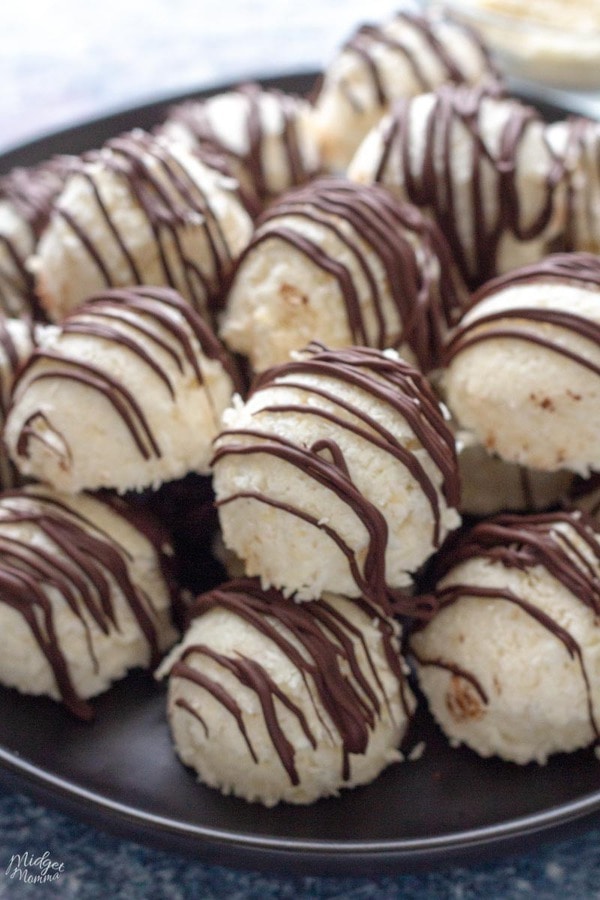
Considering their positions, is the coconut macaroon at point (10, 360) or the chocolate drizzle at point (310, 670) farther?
the coconut macaroon at point (10, 360)

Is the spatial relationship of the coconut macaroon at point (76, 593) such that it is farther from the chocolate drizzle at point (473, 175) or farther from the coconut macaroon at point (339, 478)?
the chocolate drizzle at point (473, 175)

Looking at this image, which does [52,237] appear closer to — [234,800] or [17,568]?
[17,568]

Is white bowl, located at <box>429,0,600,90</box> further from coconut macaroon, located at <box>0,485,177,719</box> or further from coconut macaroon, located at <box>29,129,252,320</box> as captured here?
coconut macaroon, located at <box>0,485,177,719</box>

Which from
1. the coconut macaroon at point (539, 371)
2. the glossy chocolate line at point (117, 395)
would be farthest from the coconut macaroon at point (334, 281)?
the glossy chocolate line at point (117, 395)

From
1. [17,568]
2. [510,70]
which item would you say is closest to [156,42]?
[510,70]

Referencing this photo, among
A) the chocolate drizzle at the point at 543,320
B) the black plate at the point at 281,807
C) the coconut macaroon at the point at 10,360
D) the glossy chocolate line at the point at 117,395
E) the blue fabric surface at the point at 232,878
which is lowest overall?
the blue fabric surface at the point at 232,878

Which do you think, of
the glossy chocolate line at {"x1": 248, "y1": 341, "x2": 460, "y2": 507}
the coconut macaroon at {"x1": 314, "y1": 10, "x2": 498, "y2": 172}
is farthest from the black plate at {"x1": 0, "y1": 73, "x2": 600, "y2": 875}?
the coconut macaroon at {"x1": 314, "y1": 10, "x2": 498, "y2": 172}

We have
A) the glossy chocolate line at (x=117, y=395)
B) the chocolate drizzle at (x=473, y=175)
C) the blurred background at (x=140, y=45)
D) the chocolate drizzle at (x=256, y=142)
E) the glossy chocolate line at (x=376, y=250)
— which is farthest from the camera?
the blurred background at (x=140, y=45)
